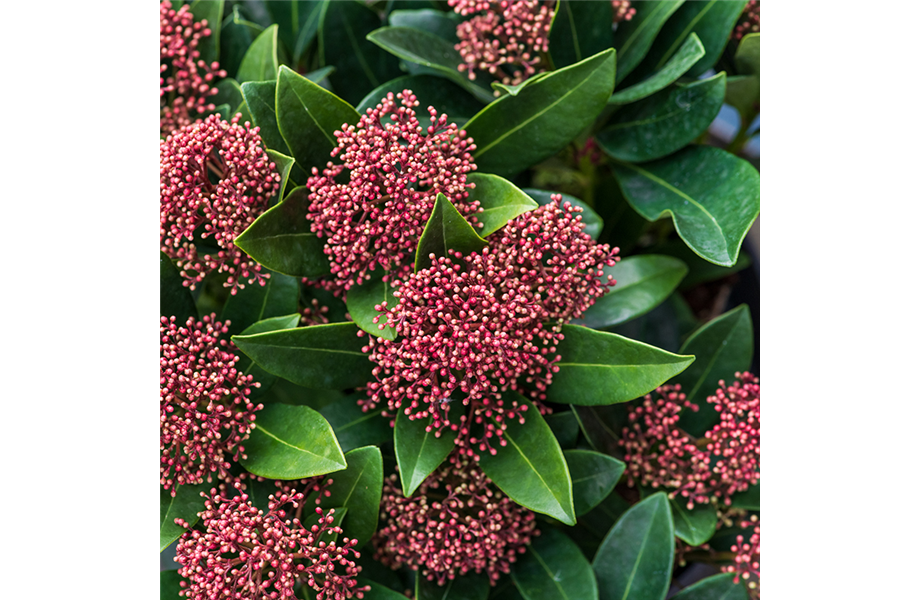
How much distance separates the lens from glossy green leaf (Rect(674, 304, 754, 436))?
1.06 metres

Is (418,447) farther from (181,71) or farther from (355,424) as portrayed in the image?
(181,71)

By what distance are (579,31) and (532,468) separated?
0.58 meters

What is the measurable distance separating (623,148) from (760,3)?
1.25ft

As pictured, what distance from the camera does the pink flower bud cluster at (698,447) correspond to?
936 millimetres

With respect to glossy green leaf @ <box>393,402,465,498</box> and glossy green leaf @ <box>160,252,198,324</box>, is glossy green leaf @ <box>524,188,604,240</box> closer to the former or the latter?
glossy green leaf @ <box>393,402,465,498</box>

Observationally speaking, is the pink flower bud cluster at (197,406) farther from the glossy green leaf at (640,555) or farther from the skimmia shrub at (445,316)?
the glossy green leaf at (640,555)

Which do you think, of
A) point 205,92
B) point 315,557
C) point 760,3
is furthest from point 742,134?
point 315,557

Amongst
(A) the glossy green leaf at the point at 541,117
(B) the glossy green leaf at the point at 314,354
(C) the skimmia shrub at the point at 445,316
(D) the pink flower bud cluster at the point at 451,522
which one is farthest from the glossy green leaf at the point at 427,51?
(D) the pink flower bud cluster at the point at 451,522

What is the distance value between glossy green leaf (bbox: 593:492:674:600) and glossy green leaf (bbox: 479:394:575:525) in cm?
16

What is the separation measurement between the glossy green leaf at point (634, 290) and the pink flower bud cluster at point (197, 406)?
46 centimetres


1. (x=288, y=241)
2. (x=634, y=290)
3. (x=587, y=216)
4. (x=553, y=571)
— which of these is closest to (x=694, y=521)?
(x=553, y=571)

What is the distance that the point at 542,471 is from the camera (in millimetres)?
814
